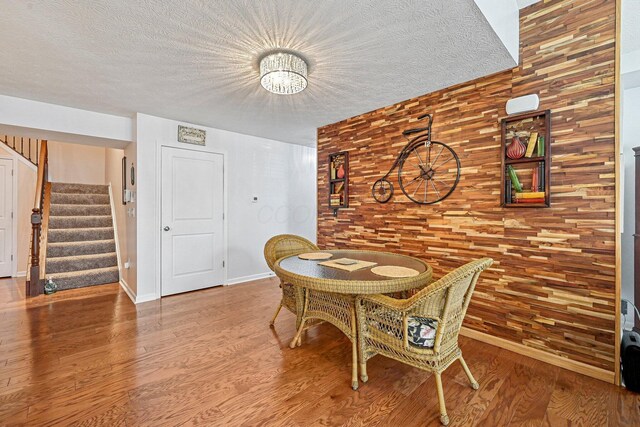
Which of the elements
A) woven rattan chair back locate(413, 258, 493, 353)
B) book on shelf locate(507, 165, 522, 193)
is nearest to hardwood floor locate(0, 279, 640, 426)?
woven rattan chair back locate(413, 258, 493, 353)

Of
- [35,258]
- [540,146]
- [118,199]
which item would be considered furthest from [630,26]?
[35,258]

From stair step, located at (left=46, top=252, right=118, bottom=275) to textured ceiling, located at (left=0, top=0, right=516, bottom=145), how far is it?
7.91 feet

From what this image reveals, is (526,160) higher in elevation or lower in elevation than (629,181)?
higher

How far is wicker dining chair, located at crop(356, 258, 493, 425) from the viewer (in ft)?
4.94

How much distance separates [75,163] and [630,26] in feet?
27.6

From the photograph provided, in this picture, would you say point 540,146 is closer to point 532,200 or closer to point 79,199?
point 532,200

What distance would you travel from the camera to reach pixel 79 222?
16.0 feet

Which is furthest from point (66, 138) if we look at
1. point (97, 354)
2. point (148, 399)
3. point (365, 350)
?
point (365, 350)

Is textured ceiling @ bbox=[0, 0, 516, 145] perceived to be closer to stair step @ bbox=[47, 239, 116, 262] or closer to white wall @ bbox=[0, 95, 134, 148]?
white wall @ bbox=[0, 95, 134, 148]

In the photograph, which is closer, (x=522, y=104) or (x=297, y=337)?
(x=522, y=104)

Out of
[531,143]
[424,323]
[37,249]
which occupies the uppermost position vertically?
[531,143]

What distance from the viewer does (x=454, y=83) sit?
2600mm

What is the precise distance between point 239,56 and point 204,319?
2467mm

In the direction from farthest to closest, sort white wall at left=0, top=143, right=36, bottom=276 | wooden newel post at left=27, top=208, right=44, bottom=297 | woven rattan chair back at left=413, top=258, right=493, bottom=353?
white wall at left=0, top=143, right=36, bottom=276
wooden newel post at left=27, top=208, right=44, bottom=297
woven rattan chair back at left=413, top=258, right=493, bottom=353
